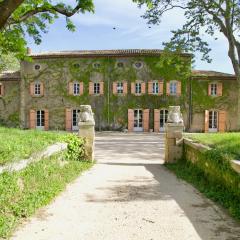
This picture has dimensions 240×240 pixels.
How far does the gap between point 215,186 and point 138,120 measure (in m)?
21.9

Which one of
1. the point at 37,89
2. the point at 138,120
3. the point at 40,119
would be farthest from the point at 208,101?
the point at 37,89

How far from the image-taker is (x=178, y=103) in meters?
28.3

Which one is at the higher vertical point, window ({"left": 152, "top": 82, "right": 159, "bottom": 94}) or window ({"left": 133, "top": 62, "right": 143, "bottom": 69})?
window ({"left": 133, "top": 62, "right": 143, "bottom": 69})

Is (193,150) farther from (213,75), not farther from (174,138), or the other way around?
(213,75)

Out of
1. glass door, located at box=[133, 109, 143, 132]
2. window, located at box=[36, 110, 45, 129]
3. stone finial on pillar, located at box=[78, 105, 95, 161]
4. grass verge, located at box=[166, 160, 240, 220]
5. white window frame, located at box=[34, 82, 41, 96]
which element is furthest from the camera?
white window frame, located at box=[34, 82, 41, 96]

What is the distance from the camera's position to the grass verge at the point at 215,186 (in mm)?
5223

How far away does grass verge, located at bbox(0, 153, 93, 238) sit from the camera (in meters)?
4.35

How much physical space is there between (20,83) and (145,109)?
419 inches

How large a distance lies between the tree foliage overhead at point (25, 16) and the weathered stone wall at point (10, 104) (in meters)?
16.2

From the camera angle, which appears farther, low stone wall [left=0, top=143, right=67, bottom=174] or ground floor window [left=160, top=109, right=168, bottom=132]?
ground floor window [left=160, top=109, right=168, bottom=132]

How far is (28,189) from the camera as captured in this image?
525 cm

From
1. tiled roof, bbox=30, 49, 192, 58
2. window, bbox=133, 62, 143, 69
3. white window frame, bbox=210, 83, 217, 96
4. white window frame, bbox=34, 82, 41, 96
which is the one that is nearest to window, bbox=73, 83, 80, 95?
tiled roof, bbox=30, 49, 192, 58

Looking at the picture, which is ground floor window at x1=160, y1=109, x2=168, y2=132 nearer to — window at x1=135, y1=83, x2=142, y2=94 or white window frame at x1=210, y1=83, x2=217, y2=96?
window at x1=135, y1=83, x2=142, y2=94

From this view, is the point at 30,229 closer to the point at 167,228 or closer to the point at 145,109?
the point at 167,228
